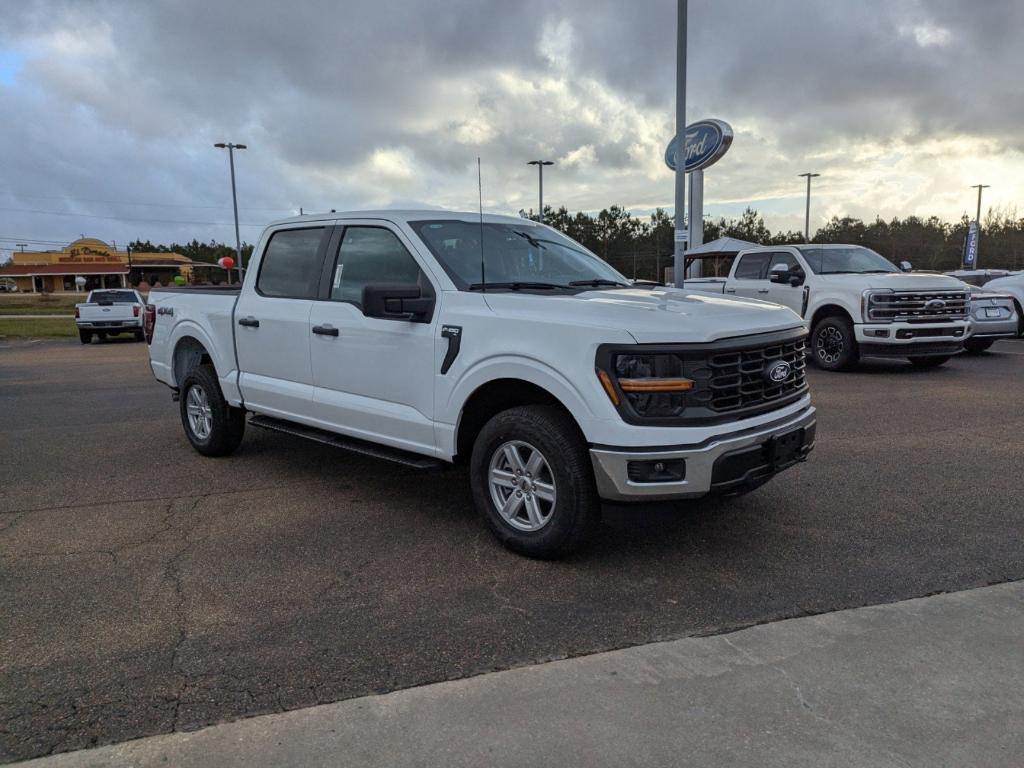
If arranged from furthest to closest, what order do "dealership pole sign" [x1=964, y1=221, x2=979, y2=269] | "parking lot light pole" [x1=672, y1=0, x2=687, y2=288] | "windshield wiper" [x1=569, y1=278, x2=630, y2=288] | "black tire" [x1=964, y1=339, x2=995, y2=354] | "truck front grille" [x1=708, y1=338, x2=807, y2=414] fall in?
1. "dealership pole sign" [x1=964, y1=221, x2=979, y2=269]
2. "parking lot light pole" [x1=672, y1=0, x2=687, y2=288]
3. "black tire" [x1=964, y1=339, x2=995, y2=354]
4. "windshield wiper" [x1=569, y1=278, x2=630, y2=288]
5. "truck front grille" [x1=708, y1=338, x2=807, y2=414]

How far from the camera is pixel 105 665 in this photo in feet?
10.3

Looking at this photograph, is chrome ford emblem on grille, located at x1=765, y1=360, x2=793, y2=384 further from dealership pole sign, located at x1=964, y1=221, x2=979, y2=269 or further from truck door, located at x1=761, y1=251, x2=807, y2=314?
dealership pole sign, located at x1=964, y1=221, x2=979, y2=269

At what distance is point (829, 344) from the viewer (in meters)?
11.8

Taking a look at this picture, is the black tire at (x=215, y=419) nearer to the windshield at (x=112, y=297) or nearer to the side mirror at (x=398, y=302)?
the side mirror at (x=398, y=302)

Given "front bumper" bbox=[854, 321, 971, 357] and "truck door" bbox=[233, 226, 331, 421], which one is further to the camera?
"front bumper" bbox=[854, 321, 971, 357]

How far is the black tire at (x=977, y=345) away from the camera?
13453 mm

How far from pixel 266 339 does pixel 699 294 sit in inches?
122

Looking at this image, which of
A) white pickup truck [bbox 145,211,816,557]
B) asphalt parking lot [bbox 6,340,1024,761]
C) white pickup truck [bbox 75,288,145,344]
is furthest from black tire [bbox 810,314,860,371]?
white pickup truck [bbox 75,288,145,344]

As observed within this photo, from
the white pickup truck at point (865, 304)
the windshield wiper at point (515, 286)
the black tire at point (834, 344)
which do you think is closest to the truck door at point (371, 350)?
the windshield wiper at point (515, 286)

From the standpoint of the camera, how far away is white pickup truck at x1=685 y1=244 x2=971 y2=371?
11.0 meters

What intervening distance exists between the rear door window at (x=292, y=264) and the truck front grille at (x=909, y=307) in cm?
844

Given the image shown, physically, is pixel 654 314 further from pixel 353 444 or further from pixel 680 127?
pixel 680 127

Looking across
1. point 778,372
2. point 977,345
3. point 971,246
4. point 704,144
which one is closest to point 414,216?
point 778,372

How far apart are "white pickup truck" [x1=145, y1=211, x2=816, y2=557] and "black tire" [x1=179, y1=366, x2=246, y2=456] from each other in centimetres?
26
